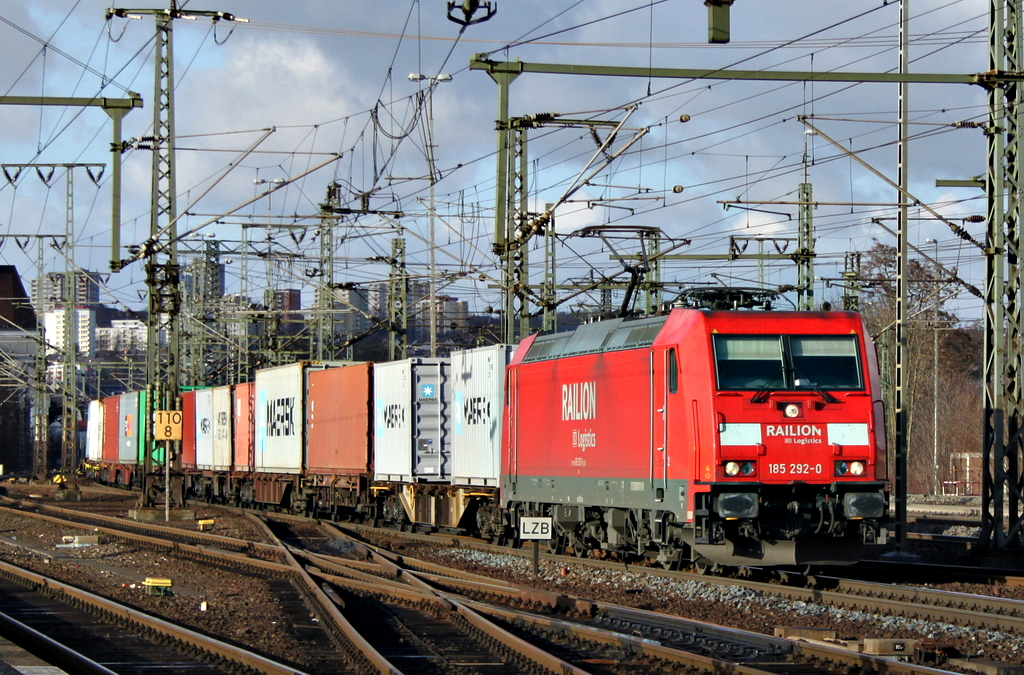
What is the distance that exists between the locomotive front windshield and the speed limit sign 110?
1750cm

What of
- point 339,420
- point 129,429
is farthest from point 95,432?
point 339,420

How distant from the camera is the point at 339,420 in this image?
33188 mm

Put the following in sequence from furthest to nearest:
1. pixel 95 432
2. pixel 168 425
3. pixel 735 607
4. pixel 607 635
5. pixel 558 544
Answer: pixel 95 432, pixel 168 425, pixel 558 544, pixel 735 607, pixel 607 635

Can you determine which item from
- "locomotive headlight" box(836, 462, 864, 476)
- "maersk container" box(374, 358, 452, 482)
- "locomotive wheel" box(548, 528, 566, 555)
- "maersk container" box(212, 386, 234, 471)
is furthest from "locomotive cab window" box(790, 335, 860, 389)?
"maersk container" box(212, 386, 234, 471)

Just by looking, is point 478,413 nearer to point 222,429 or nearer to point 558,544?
point 558,544

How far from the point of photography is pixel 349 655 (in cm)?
1223

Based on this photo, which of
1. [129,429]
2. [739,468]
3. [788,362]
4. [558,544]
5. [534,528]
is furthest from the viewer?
[129,429]

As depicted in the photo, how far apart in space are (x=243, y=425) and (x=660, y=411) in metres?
26.7

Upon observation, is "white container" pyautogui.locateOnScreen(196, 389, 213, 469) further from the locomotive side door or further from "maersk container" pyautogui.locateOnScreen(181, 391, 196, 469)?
the locomotive side door

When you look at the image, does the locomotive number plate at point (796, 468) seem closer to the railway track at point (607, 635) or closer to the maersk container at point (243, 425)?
the railway track at point (607, 635)

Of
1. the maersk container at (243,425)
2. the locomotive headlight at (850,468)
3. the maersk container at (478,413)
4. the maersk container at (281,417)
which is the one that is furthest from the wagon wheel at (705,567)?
the maersk container at (243,425)

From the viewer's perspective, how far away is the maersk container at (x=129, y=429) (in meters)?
53.5

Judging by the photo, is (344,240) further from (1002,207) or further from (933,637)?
(933,637)

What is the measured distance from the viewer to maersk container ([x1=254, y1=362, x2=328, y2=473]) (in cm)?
3616
